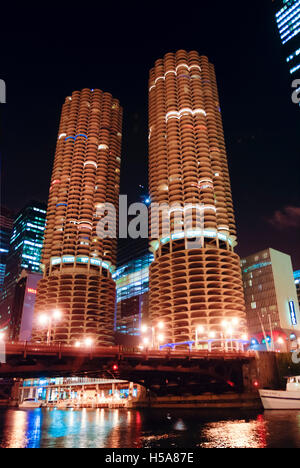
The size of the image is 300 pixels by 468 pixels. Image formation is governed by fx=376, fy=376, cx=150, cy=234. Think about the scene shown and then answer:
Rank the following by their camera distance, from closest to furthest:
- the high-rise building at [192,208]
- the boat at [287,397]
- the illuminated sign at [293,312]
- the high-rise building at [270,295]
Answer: the boat at [287,397]
the high-rise building at [192,208]
the illuminated sign at [293,312]
the high-rise building at [270,295]

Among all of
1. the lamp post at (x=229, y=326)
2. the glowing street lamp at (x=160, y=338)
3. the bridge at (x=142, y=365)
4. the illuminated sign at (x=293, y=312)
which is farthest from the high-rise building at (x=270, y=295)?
the bridge at (x=142, y=365)

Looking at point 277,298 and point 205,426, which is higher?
point 277,298

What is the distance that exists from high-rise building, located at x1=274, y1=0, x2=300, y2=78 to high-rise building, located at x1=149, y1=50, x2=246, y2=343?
7247 centimetres

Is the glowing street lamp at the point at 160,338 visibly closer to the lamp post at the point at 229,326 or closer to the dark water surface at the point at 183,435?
the lamp post at the point at 229,326

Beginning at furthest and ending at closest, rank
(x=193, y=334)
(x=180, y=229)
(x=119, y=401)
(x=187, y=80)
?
(x=187, y=80)
(x=180, y=229)
(x=193, y=334)
(x=119, y=401)

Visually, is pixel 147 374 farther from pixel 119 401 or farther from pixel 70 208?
pixel 70 208

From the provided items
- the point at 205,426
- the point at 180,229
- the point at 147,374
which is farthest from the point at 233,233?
the point at 205,426

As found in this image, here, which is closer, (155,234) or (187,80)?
(155,234)

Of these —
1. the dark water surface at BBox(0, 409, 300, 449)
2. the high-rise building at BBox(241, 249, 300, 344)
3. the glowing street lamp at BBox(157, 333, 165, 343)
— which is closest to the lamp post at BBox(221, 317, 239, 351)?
the glowing street lamp at BBox(157, 333, 165, 343)

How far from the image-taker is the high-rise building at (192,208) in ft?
473

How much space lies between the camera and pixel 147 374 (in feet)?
269

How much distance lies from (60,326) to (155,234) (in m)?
61.9

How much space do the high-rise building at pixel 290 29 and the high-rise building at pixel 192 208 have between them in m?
72.5

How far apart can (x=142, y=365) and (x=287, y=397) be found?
2818 cm
